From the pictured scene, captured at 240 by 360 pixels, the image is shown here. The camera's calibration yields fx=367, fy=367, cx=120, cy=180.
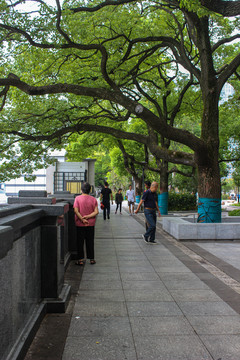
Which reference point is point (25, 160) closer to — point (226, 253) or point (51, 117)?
point (51, 117)

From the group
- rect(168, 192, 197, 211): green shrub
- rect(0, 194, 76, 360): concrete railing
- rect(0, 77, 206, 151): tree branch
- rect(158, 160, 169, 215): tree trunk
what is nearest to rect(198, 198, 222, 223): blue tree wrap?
rect(0, 77, 206, 151): tree branch

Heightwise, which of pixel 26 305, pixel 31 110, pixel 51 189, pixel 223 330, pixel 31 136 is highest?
pixel 31 110

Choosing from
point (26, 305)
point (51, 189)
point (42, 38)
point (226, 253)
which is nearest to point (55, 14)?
point (42, 38)

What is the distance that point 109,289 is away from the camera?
18.3 feet

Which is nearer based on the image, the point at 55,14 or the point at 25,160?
the point at 55,14

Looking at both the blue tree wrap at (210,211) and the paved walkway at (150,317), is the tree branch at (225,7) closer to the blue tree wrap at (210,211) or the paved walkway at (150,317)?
the blue tree wrap at (210,211)

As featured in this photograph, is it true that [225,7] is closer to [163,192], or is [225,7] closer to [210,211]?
[210,211]

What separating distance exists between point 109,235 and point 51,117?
735 cm

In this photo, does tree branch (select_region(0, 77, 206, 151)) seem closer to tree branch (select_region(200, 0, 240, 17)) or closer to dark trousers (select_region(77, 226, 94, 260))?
tree branch (select_region(200, 0, 240, 17))

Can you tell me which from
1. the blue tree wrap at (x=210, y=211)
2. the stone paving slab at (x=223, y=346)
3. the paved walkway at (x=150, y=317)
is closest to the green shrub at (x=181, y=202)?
the blue tree wrap at (x=210, y=211)

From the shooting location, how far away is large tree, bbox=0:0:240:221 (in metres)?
11.0

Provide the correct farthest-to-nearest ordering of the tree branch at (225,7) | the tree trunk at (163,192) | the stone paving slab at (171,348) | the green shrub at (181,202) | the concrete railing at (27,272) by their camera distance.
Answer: the green shrub at (181,202) < the tree trunk at (163,192) < the tree branch at (225,7) < the stone paving slab at (171,348) < the concrete railing at (27,272)

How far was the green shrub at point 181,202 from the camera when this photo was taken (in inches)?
1053

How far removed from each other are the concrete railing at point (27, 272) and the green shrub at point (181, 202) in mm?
21825
